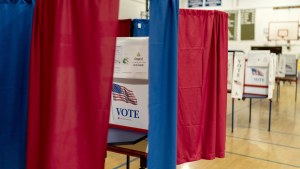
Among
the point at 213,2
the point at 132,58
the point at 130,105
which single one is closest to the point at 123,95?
the point at 130,105

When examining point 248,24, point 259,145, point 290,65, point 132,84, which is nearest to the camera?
point 132,84

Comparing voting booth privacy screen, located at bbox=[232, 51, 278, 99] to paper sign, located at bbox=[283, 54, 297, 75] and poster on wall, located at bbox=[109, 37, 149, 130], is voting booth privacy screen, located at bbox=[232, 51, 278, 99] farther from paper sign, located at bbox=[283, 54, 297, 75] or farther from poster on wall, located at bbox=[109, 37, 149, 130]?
poster on wall, located at bbox=[109, 37, 149, 130]

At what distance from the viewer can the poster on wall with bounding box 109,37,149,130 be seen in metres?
1.81

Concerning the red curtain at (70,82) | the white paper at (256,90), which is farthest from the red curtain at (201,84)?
the white paper at (256,90)

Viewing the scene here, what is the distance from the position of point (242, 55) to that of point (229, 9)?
26.1 ft

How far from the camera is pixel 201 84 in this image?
6.73 ft

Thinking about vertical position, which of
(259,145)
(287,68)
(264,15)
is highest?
(264,15)

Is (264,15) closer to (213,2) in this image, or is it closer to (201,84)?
(213,2)

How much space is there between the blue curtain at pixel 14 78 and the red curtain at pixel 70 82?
1.00 ft

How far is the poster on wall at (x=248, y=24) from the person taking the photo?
37.0 feet

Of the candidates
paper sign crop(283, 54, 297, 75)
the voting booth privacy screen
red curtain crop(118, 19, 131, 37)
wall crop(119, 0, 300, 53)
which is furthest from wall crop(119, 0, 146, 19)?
red curtain crop(118, 19, 131, 37)

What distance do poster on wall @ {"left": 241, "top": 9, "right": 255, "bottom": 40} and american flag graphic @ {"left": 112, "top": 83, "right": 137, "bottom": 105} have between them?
10.3 meters

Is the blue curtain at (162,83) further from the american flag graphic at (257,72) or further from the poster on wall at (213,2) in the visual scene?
the poster on wall at (213,2)

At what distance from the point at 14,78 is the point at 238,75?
3.34 metres
